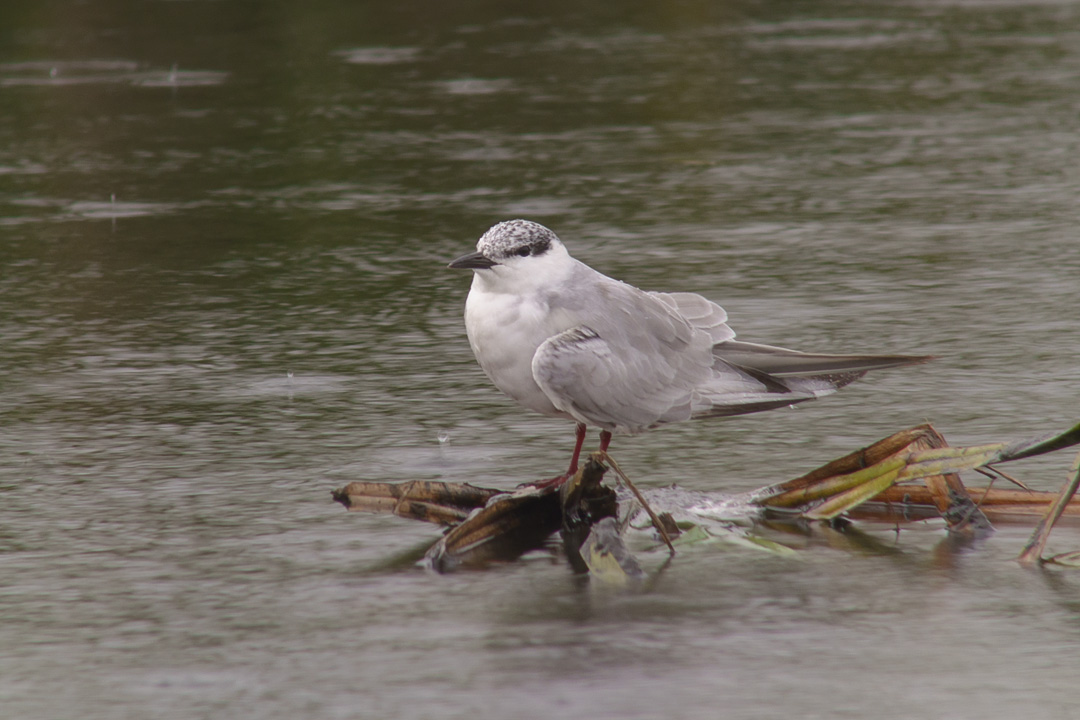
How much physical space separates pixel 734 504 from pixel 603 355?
572 mm

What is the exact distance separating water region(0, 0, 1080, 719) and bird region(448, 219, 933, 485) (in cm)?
23

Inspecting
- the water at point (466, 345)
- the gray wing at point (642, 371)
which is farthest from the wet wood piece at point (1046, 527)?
the gray wing at point (642, 371)

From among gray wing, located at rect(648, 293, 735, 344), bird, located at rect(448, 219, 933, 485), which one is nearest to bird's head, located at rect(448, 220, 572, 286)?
bird, located at rect(448, 219, 933, 485)

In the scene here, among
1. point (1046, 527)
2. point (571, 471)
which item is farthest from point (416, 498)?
point (1046, 527)

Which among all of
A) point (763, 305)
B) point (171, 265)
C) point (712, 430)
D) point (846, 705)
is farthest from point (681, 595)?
point (171, 265)

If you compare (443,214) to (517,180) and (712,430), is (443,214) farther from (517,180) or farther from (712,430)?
(712,430)

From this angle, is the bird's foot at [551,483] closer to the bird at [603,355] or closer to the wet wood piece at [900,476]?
the bird at [603,355]

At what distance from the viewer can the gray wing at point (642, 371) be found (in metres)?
4.75

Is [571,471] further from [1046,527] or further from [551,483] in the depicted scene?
[1046,527]

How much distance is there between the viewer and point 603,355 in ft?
15.9

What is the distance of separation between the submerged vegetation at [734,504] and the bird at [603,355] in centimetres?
19

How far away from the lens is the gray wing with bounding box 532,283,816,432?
15.6ft

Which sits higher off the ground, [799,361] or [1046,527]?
[799,361]

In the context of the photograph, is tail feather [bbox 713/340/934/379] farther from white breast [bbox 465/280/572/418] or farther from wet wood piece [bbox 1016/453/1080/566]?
wet wood piece [bbox 1016/453/1080/566]
